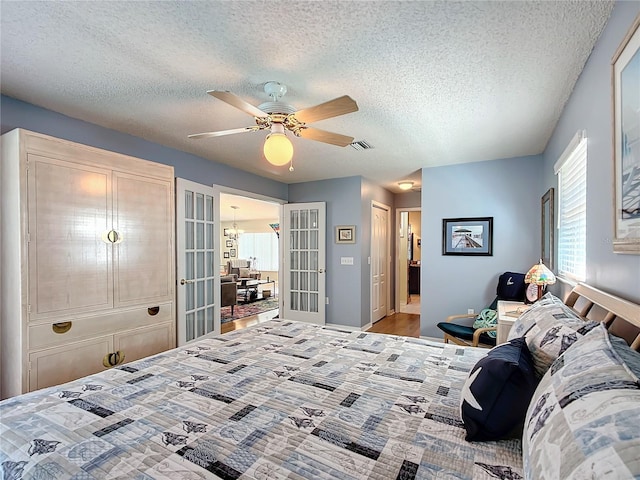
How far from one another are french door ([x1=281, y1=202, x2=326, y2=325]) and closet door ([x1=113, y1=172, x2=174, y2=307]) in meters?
2.56

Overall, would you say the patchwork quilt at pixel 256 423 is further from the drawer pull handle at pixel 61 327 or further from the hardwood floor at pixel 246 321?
the hardwood floor at pixel 246 321

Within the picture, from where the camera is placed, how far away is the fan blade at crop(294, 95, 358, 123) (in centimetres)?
186

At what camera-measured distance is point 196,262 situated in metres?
3.93

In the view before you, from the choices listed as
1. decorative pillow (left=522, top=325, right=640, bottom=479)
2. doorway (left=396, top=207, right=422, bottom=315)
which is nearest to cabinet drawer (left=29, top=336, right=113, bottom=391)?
decorative pillow (left=522, top=325, right=640, bottom=479)

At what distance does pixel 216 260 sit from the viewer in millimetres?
4270

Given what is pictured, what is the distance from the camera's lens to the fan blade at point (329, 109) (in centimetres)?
186

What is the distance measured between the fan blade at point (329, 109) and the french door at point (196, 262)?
215cm

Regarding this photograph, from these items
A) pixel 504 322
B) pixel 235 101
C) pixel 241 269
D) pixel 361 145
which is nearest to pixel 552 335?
pixel 504 322

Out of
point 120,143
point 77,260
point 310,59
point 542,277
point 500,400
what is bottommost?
point 500,400

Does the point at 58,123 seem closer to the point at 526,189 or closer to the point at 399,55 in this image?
the point at 399,55

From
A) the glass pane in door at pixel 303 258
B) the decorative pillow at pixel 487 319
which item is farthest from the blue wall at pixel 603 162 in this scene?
the glass pane in door at pixel 303 258

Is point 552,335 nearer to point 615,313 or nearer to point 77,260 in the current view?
point 615,313

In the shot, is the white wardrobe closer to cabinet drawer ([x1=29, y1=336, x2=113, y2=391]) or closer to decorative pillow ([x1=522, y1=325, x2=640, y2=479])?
cabinet drawer ([x1=29, y1=336, x2=113, y2=391])

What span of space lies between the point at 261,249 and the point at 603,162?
399 inches
